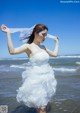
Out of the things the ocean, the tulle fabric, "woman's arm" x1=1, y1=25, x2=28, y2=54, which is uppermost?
"woman's arm" x1=1, y1=25, x2=28, y2=54

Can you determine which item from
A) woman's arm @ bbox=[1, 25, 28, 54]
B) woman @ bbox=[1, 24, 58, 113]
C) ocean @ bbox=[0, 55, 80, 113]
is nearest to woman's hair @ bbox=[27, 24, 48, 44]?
woman @ bbox=[1, 24, 58, 113]

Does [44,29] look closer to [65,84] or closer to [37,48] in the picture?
[37,48]

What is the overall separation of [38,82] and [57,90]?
1.06m

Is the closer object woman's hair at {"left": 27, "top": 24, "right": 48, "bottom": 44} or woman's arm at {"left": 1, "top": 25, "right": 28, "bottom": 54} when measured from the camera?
woman's arm at {"left": 1, "top": 25, "right": 28, "bottom": 54}

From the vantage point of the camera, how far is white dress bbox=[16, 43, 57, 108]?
2.37 metres

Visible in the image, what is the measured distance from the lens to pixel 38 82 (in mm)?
2391

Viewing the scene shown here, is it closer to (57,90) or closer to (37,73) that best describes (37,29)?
(37,73)

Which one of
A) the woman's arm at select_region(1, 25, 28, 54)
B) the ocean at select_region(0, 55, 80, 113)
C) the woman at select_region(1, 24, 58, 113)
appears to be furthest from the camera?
the ocean at select_region(0, 55, 80, 113)

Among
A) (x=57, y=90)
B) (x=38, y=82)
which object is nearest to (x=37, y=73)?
(x=38, y=82)

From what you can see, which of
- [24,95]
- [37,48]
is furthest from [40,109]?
[37,48]

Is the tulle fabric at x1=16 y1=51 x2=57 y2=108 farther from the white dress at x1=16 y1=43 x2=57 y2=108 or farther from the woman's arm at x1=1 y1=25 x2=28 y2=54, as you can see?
the woman's arm at x1=1 y1=25 x2=28 y2=54

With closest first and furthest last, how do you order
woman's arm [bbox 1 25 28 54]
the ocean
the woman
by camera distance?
woman's arm [bbox 1 25 28 54]
the woman
the ocean

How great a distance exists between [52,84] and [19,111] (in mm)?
698

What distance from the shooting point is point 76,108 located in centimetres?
303
